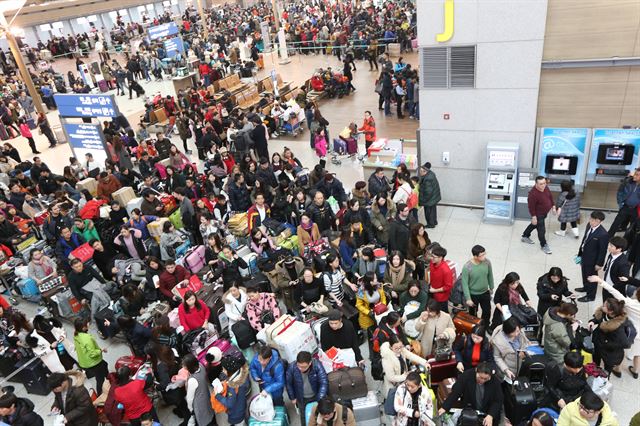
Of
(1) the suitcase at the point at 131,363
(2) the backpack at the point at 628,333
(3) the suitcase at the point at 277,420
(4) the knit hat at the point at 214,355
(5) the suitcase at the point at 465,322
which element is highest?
(2) the backpack at the point at 628,333

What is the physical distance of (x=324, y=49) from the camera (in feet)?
96.5

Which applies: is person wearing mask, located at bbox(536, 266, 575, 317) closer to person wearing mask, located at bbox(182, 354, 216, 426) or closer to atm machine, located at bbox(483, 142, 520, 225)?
atm machine, located at bbox(483, 142, 520, 225)

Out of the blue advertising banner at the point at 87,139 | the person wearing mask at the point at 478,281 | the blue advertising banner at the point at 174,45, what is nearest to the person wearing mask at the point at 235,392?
the person wearing mask at the point at 478,281

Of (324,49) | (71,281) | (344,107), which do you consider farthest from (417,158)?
(324,49)

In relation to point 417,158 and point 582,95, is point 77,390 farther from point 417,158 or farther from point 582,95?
point 582,95

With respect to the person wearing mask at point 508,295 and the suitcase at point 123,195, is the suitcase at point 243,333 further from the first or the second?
the suitcase at point 123,195

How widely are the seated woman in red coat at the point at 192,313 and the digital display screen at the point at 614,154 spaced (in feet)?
24.9

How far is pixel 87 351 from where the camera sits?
20.5ft

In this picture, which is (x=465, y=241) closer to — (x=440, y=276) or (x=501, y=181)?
(x=501, y=181)

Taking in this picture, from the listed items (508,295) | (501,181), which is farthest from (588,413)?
(501,181)

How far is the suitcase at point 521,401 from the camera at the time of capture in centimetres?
500

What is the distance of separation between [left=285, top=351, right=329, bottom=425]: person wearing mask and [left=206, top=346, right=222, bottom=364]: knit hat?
1.17m

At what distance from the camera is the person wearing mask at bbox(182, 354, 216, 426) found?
532cm

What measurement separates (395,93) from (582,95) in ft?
27.2
